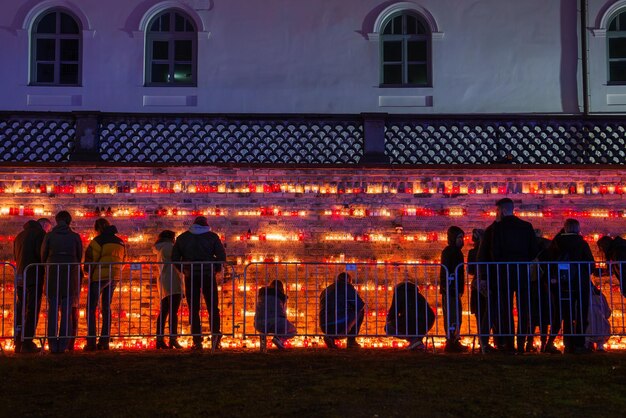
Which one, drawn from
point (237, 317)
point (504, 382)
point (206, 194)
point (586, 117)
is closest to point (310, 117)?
point (206, 194)

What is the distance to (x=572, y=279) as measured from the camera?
1115 centimetres

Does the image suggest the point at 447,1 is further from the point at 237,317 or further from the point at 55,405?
the point at 55,405

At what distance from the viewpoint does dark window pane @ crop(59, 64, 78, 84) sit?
18.4 meters

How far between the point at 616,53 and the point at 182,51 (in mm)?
8937

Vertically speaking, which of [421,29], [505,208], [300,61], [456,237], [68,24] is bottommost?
[456,237]

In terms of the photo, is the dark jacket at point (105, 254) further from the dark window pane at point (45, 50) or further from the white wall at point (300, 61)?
the dark window pane at point (45, 50)

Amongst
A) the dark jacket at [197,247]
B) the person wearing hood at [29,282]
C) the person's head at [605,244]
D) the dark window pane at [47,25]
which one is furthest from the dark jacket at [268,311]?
the dark window pane at [47,25]

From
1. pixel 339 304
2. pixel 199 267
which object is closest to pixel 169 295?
pixel 199 267

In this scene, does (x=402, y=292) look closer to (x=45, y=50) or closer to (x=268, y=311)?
(x=268, y=311)

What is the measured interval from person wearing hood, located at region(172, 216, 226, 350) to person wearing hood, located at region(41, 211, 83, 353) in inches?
51.5

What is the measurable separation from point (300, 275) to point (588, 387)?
6958mm

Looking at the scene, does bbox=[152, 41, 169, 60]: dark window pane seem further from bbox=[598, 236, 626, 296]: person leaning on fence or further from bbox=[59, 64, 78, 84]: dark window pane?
bbox=[598, 236, 626, 296]: person leaning on fence

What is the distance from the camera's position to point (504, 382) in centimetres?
875

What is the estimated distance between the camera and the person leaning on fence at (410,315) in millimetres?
11414
